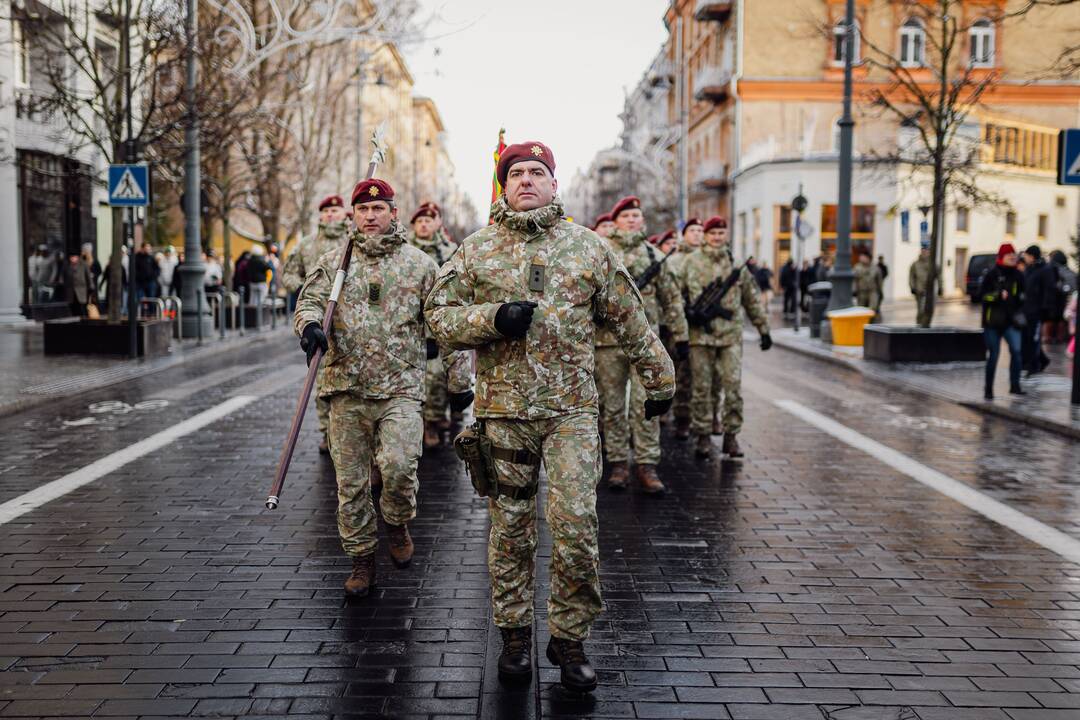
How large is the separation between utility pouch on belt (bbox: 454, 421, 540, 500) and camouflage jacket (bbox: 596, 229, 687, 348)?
354 centimetres

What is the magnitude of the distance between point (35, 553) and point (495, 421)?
3.21 m

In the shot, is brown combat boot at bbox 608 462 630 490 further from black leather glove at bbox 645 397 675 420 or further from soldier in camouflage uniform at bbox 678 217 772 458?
black leather glove at bbox 645 397 675 420

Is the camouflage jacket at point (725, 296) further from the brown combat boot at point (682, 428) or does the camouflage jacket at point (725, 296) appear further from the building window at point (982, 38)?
the building window at point (982, 38)

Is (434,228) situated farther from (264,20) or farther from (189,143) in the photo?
(264,20)

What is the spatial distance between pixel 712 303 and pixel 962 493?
2404 millimetres

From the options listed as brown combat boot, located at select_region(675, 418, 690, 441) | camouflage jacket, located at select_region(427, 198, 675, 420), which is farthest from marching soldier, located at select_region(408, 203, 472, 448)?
camouflage jacket, located at select_region(427, 198, 675, 420)

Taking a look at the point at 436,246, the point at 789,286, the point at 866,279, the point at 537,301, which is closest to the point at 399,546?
the point at 537,301

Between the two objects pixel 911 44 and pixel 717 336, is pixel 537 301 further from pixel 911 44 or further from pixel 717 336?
pixel 911 44

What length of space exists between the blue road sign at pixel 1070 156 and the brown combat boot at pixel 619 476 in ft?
21.0

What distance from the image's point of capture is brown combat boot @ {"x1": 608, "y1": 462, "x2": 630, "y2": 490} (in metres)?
7.88

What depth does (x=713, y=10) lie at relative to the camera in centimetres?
4878

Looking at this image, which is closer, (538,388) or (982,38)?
(538,388)

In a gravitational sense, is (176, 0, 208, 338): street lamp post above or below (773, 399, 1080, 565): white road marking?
above

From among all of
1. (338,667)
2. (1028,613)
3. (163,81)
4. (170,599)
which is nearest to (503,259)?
(338,667)
